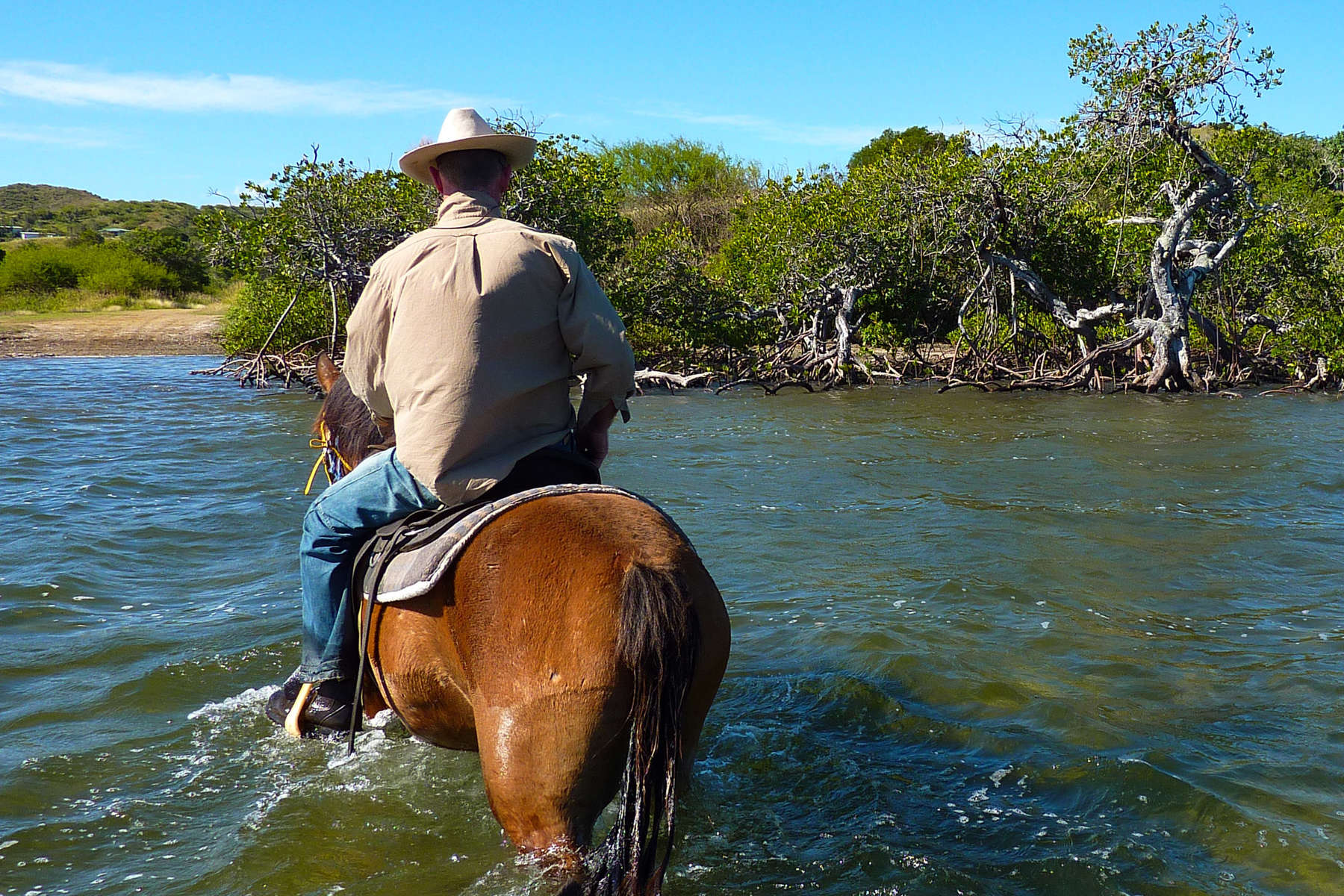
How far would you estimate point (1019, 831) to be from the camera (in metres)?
3.53

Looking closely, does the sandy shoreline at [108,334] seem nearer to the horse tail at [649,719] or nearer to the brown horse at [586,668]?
the brown horse at [586,668]

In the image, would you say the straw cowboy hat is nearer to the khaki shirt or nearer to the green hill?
the khaki shirt

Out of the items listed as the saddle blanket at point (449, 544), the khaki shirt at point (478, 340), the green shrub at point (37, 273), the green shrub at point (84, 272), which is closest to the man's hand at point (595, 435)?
the khaki shirt at point (478, 340)

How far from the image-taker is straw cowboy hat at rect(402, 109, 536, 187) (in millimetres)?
3217

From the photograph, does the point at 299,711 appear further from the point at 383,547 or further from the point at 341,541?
the point at 383,547

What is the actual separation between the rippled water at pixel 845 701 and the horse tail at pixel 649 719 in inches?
11.6

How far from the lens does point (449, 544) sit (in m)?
2.94

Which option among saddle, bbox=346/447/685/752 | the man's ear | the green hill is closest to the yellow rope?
saddle, bbox=346/447/685/752

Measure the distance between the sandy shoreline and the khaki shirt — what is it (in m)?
25.5

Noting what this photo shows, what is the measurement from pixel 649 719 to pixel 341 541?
1383 mm

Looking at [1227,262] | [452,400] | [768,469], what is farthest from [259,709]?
[1227,262]

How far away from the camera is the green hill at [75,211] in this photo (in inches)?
2931

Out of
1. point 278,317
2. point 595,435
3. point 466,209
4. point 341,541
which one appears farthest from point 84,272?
point 595,435

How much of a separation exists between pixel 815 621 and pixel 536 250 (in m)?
3.20
